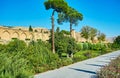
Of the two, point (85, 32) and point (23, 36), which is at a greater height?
point (85, 32)

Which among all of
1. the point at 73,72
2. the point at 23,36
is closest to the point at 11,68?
the point at 73,72

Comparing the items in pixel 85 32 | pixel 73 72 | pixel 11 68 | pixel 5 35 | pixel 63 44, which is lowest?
pixel 73 72

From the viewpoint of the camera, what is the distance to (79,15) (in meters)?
45.8

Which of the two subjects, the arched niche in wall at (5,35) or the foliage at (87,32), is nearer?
the arched niche in wall at (5,35)

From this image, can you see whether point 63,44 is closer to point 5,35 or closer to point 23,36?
point 5,35

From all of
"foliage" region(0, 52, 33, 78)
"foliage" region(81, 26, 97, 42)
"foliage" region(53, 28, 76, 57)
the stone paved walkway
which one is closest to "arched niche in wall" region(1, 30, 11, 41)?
"foliage" region(53, 28, 76, 57)

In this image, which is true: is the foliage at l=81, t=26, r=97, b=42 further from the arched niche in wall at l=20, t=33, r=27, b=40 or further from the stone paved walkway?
the stone paved walkway

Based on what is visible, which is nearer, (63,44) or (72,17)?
(63,44)

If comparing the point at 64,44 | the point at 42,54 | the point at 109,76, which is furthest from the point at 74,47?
the point at 109,76

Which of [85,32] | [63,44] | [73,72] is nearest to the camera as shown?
[73,72]

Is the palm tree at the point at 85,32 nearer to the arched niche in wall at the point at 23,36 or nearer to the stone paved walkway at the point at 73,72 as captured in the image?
the arched niche in wall at the point at 23,36

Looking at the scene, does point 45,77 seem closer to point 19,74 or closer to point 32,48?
point 32,48

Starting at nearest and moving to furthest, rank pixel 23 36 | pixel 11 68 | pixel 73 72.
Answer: pixel 11 68 < pixel 73 72 < pixel 23 36

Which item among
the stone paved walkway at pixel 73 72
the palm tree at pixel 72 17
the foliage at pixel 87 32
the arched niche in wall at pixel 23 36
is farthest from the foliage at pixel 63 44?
the foliage at pixel 87 32
